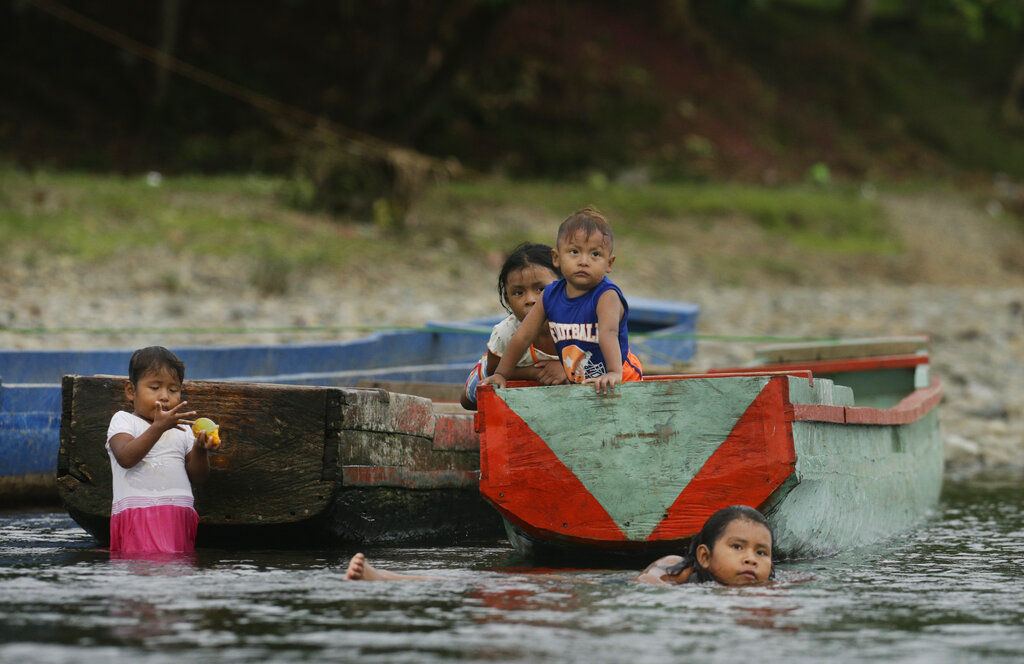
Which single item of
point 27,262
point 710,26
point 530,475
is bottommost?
point 530,475

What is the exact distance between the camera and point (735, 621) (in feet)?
14.6

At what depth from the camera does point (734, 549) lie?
17.2 feet

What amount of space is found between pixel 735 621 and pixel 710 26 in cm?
3505

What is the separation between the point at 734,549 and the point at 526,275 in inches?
69.5

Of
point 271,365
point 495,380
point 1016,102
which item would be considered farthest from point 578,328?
point 1016,102

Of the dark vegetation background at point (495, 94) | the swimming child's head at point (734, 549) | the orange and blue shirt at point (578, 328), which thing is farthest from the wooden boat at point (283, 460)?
the dark vegetation background at point (495, 94)

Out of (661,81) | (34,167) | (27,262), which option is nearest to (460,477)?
(27,262)

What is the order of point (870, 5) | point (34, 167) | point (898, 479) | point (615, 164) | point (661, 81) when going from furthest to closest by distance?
point (870, 5)
point (661, 81)
point (615, 164)
point (34, 167)
point (898, 479)

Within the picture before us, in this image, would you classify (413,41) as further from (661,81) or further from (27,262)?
(27,262)

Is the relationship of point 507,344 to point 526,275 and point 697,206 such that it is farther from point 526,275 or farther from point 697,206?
point 697,206

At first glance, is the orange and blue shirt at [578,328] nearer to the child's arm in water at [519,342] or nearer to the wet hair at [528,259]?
the child's arm in water at [519,342]

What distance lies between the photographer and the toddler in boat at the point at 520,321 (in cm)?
625

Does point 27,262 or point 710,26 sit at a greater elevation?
point 710,26

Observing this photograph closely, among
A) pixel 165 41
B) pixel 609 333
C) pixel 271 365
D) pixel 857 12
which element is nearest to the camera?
pixel 609 333
